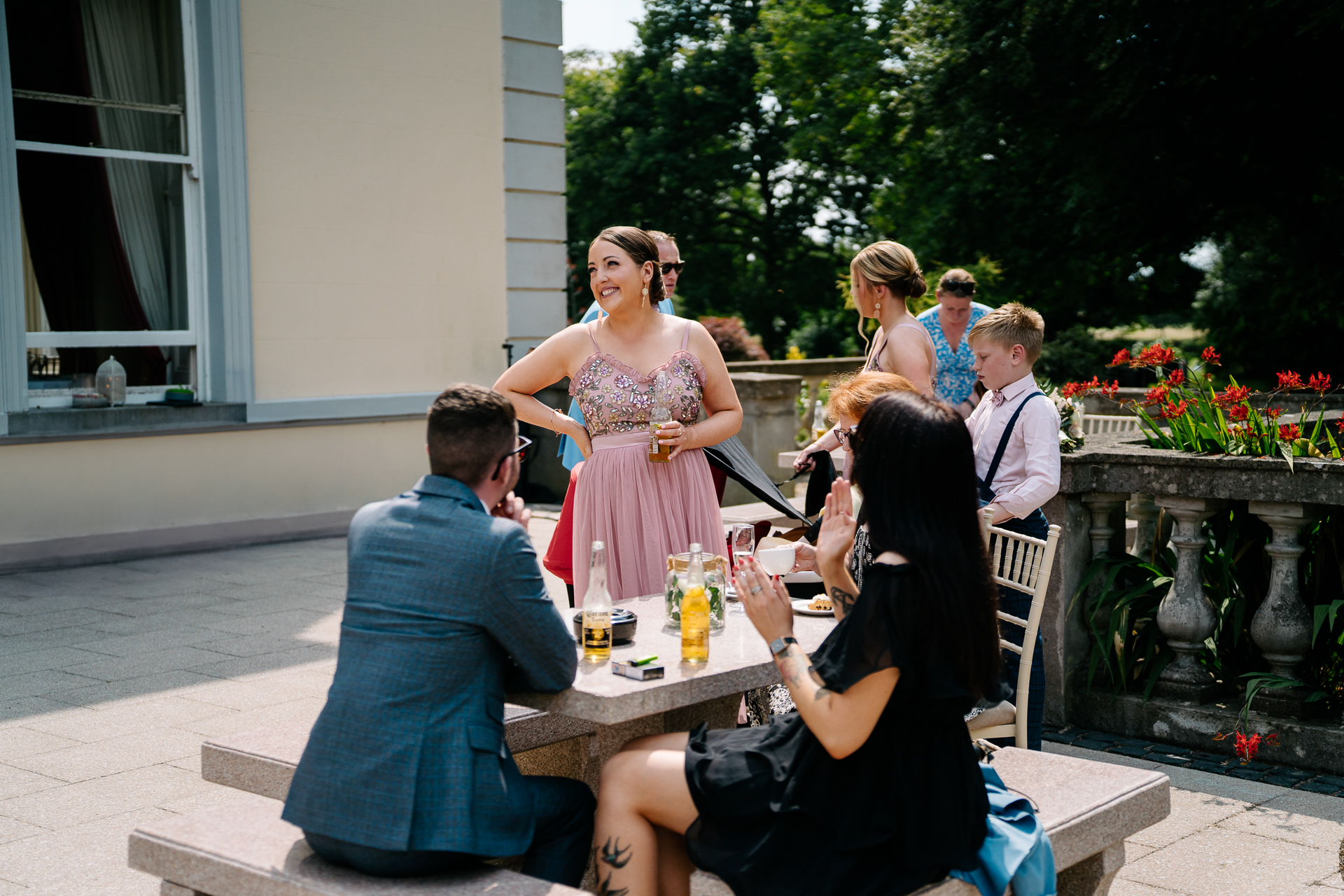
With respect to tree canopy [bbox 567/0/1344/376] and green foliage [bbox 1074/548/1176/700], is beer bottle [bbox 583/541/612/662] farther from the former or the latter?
tree canopy [bbox 567/0/1344/376]

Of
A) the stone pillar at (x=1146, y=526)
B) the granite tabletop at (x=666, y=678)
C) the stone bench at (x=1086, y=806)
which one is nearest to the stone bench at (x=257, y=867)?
the granite tabletop at (x=666, y=678)

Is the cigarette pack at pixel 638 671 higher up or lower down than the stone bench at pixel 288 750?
higher up

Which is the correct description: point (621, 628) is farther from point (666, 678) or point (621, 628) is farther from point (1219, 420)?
point (1219, 420)

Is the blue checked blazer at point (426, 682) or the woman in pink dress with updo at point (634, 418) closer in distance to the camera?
the blue checked blazer at point (426, 682)

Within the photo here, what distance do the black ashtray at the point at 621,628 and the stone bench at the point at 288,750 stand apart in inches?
13.2

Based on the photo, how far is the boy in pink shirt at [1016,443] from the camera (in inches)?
157

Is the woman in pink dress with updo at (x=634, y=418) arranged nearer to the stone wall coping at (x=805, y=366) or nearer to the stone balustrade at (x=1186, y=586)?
the stone balustrade at (x=1186, y=586)

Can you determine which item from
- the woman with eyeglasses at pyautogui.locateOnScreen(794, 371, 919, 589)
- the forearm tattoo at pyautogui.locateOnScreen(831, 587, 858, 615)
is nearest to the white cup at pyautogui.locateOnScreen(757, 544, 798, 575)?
the woman with eyeglasses at pyautogui.locateOnScreen(794, 371, 919, 589)

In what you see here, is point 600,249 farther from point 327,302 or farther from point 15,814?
point 327,302

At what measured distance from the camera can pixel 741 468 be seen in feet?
15.5

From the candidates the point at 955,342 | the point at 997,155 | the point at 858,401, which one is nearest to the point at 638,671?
the point at 858,401

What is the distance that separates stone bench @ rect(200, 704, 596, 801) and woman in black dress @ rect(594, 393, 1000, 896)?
964 mm

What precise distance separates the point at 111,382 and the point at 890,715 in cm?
737

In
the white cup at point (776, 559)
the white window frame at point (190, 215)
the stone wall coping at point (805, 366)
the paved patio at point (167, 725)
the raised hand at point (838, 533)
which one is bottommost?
the paved patio at point (167, 725)
